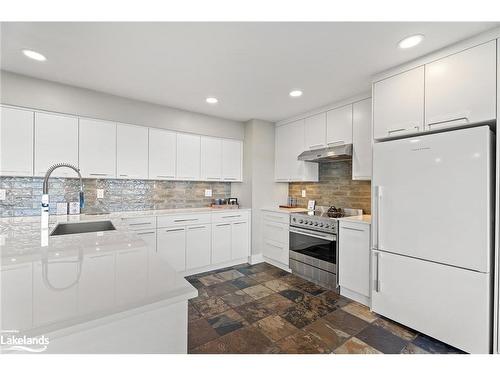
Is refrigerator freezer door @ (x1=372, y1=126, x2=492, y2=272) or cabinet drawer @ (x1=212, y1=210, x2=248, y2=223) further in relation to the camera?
cabinet drawer @ (x1=212, y1=210, x2=248, y2=223)

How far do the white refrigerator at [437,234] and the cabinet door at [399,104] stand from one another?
15 centimetres

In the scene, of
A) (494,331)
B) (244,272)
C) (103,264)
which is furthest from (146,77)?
(494,331)

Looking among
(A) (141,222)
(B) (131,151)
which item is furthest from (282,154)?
(A) (141,222)

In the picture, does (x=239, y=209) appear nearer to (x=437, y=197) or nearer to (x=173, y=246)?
(x=173, y=246)

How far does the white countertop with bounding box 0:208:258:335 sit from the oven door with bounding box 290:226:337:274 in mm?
2264

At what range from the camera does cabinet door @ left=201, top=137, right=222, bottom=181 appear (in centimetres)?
374

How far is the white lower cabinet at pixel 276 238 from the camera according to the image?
11.6 feet

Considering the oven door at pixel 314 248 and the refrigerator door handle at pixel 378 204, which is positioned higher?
the refrigerator door handle at pixel 378 204

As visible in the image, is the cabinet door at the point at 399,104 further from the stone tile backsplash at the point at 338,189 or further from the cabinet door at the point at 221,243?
the cabinet door at the point at 221,243

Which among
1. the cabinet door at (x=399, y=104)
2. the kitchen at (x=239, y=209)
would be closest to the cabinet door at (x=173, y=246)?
the kitchen at (x=239, y=209)

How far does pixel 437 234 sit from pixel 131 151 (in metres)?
3.51

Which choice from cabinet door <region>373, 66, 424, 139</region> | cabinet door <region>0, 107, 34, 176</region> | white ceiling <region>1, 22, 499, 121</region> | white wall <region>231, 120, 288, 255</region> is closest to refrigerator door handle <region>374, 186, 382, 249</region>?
cabinet door <region>373, 66, 424, 139</region>

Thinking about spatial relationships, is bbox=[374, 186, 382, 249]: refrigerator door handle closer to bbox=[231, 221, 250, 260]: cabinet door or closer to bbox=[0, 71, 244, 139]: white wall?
bbox=[231, 221, 250, 260]: cabinet door

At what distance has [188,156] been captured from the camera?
359 centimetres
